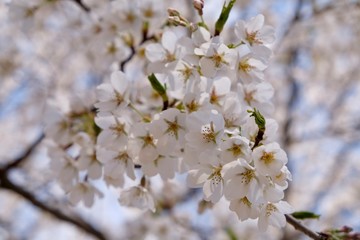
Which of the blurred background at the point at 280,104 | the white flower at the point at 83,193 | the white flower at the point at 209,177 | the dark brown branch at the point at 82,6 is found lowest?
the blurred background at the point at 280,104

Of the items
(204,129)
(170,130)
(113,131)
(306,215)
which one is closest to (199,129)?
(204,129)

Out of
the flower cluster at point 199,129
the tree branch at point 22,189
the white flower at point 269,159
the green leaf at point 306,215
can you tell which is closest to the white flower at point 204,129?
the flower cluster at point 199,129

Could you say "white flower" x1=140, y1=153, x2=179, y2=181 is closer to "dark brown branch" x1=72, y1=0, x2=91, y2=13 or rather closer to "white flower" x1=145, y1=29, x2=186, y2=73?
"white flower" x1=145, y1=29, x2=186, y2=73

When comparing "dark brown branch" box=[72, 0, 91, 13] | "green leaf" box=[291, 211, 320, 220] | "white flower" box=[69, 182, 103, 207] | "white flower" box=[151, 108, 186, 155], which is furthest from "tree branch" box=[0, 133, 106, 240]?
"green leaf" box=[291, 211, 320, 220]

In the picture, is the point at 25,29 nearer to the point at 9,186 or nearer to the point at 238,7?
the point at 9,186

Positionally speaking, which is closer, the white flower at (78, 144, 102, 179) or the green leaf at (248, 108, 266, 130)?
the green leaf at (248, 108, 266, 130)

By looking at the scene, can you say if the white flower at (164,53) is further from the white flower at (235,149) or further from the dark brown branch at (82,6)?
the dark brown branch at (82,6)

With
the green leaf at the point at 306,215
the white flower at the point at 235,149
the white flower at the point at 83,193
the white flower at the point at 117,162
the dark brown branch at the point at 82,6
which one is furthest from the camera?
the dark brown branch at the point at 82,6

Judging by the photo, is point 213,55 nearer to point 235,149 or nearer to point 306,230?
point 235,149
